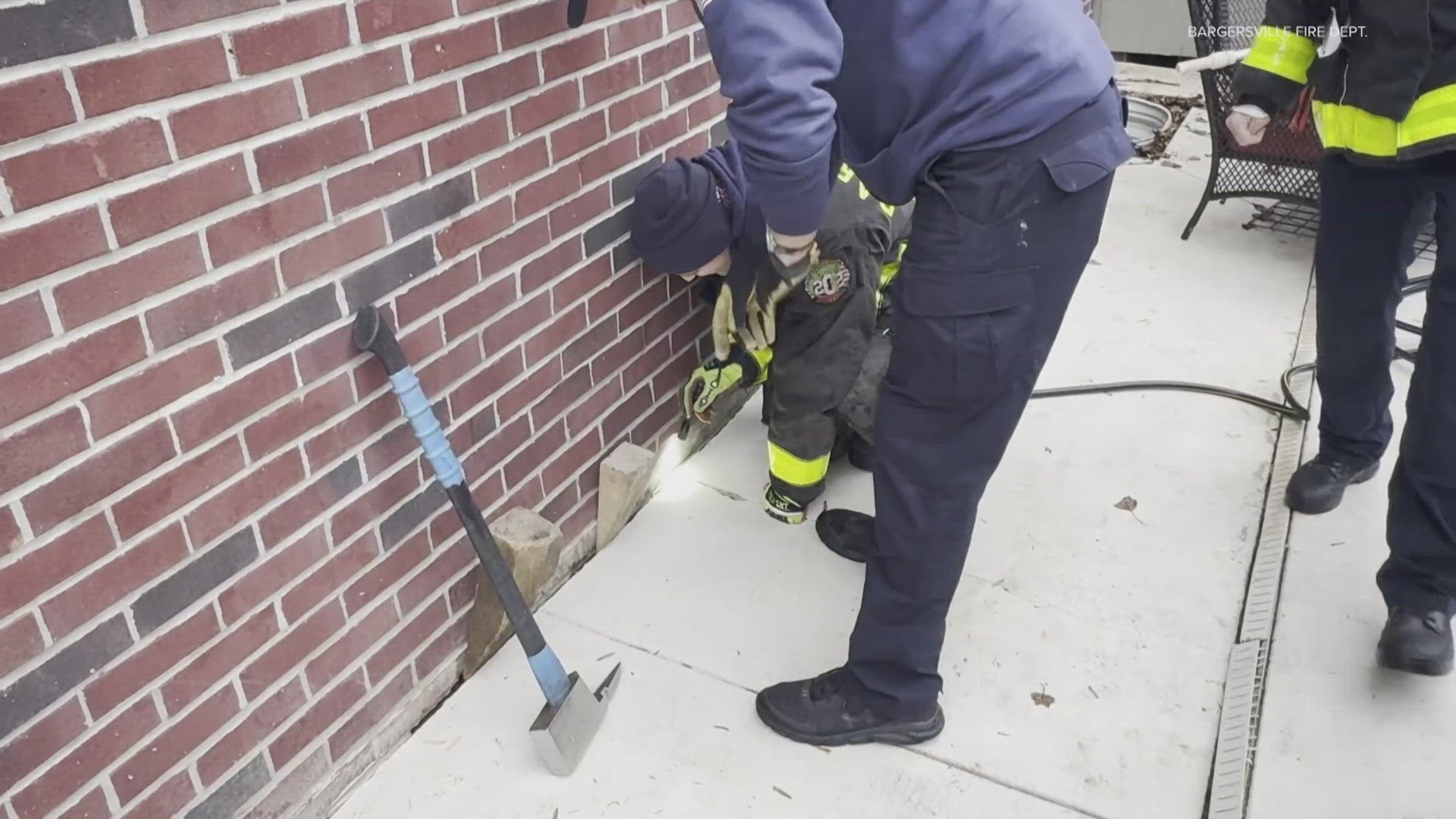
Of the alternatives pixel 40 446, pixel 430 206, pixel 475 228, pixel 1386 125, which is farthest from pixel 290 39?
pixel 1386 125

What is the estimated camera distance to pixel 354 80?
154 centimetres

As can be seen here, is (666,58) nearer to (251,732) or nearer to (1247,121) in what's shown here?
(1247,121)

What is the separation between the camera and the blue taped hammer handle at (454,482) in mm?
1629

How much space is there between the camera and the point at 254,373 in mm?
1503

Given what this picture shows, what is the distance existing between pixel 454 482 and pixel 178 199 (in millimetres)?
612

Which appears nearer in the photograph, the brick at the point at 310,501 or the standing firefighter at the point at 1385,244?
the brick at the point at 310,501

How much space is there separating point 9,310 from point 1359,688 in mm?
2209

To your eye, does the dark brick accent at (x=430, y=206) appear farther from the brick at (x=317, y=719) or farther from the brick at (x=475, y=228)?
the brick at (x=317, y=719)

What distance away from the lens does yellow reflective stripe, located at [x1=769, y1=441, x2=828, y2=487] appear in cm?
240

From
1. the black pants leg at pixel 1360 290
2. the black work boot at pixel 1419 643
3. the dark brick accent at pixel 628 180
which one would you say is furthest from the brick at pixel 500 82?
the black work boot at pixel 1419 643

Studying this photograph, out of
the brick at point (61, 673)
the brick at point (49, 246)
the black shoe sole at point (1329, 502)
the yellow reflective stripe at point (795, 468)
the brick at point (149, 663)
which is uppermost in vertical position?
the brick at point (49, 246)

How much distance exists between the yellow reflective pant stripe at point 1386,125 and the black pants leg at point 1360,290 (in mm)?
76

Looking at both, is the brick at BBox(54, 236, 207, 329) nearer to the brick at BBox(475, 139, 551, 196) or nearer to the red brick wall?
the red brick wall

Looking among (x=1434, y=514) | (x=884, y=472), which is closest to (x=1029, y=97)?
(x=884, y=472)
